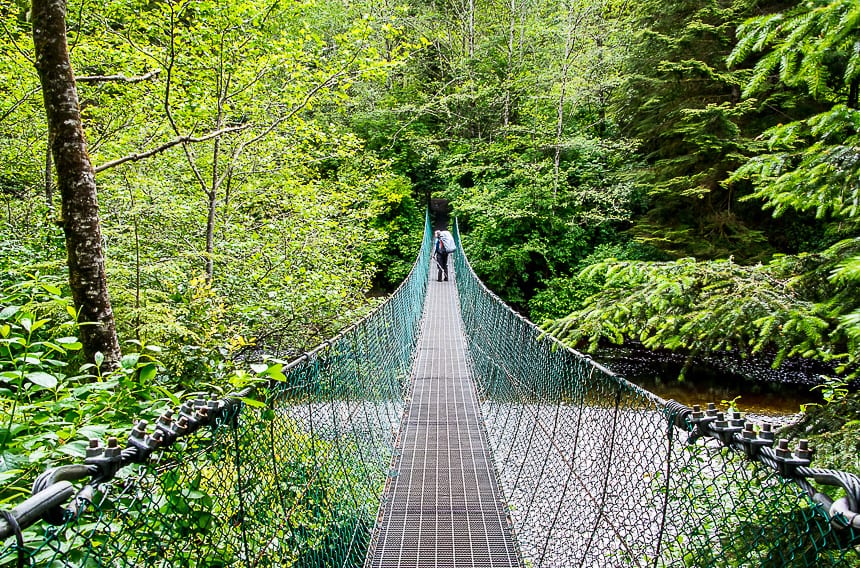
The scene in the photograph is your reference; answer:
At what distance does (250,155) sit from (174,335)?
2649 mm

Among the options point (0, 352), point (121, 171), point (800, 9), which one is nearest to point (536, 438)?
point (800, 9)

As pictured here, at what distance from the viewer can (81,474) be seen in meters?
0.62

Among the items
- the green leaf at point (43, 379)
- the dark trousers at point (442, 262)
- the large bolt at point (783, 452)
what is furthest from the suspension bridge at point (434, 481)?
the dark trousers at point (442, 262)

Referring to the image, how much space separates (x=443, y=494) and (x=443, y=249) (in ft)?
21.2

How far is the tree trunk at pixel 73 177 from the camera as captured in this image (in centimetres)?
178

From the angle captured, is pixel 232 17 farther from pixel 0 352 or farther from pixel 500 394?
pixel 500 394

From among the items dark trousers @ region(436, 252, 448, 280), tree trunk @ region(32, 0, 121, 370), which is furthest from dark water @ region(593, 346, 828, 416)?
tree trunk @ region(32, 0, 121, 370)

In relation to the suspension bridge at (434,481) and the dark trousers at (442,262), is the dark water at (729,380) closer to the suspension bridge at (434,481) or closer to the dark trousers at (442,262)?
the dark trousers at (442,262)

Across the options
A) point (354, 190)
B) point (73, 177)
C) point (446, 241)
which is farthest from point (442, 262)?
point (73, 177)

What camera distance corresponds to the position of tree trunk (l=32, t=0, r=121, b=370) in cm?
178

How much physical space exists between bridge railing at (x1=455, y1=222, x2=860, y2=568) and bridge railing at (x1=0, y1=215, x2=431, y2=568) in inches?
29.7

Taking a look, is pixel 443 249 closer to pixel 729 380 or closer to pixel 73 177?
pixel 729 380

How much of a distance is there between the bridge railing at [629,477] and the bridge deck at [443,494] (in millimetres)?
108

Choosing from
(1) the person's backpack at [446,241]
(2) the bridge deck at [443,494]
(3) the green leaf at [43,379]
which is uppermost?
(1) the person's backpack at [446,241]
